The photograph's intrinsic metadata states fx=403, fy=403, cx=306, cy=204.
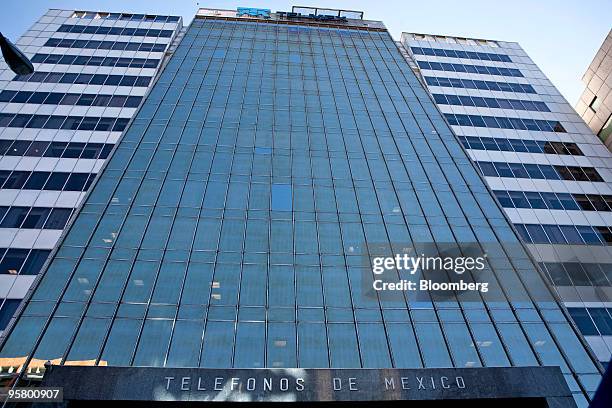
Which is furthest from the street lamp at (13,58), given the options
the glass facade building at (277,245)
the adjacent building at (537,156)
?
the adjacent building at (537,156)

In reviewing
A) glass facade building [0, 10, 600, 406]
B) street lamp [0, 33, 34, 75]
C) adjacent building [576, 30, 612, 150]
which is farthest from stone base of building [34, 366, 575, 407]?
adjacent building [576, 30, 612, 150]

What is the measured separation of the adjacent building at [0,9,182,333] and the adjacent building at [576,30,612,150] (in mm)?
51912

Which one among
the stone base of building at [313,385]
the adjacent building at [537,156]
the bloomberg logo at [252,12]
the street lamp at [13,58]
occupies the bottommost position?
the stone base of building at [313,385]

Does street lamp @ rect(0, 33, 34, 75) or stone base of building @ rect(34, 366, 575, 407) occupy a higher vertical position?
street lamp @ rect(0, 33, 34, 75)

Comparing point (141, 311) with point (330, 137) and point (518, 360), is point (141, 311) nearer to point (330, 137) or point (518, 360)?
point (518, 360)

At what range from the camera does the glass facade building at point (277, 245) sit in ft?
70.1

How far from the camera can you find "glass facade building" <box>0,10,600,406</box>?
2136 cm

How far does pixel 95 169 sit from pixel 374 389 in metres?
30.1

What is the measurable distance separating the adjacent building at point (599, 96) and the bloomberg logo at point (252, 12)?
46590mm

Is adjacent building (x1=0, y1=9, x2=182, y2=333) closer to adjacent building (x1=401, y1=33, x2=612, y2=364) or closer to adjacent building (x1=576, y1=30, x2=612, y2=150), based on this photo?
adjacent building (x1=401, y1=33, x2=612, y2=364)

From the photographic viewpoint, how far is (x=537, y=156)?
140 feet

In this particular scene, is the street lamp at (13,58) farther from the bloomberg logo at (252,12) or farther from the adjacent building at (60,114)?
the bloomberg logo at (252,12)

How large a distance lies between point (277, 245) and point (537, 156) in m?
31.5

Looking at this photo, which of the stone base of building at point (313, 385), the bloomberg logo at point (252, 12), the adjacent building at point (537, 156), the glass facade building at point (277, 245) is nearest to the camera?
the stone base of building at point (313, 385)
